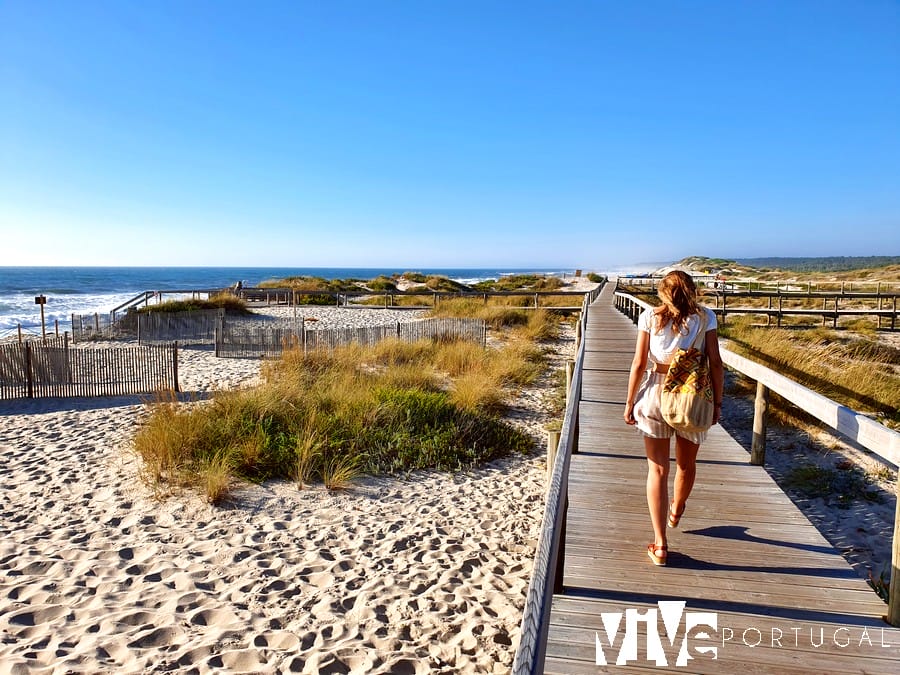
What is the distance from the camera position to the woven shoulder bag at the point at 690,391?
9.65 ft

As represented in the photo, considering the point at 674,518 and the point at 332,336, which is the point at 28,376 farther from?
the point at 674,518

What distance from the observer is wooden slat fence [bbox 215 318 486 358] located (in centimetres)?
1305

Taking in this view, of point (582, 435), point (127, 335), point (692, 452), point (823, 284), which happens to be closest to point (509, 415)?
point (582, 435)

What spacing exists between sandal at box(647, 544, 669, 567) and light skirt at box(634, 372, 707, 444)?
64 cm

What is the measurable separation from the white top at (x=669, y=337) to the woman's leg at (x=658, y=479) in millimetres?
458

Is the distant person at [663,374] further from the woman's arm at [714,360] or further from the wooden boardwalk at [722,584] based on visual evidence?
the wooden boardwalk at [722,584]

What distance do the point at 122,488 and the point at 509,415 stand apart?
562 centimetres

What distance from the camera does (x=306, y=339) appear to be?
12.9 m

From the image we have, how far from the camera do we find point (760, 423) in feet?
15.6

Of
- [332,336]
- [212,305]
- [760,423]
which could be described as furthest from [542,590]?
[212,305]

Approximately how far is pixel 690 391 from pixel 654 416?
25cm

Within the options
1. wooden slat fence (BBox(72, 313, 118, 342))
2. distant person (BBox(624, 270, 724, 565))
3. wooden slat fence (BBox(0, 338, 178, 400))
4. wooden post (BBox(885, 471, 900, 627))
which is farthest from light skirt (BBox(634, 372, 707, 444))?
wooden slat fence (BBox(72, 313, 118, 342))

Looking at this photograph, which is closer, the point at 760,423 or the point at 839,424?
the point at 839,424

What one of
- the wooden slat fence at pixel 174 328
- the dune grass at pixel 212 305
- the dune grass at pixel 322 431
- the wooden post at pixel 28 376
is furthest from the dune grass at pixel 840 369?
the dune grass at pixel 212 305
